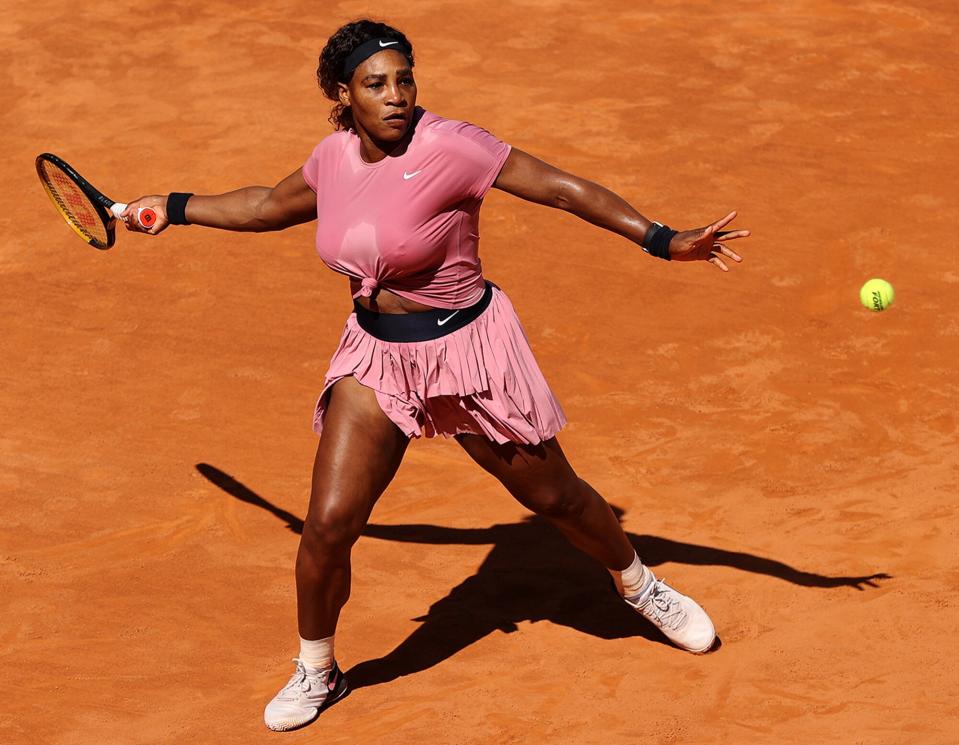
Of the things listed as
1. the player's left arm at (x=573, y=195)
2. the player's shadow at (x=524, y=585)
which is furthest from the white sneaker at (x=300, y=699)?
the player's left arm at (x=573, y=195)

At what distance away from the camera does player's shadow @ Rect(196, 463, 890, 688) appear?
253 inches

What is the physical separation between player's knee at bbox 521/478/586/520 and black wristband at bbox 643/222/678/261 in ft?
3.16

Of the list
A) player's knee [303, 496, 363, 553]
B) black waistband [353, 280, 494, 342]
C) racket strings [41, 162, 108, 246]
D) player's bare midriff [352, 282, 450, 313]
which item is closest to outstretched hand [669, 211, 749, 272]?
black waistband [353, 280, 494, 342]

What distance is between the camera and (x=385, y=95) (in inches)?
208

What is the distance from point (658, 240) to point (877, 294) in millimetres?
3027

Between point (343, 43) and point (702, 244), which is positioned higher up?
point (343, 43)

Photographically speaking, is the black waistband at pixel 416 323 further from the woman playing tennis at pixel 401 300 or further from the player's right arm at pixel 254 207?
the player's right arm at pixel 254 207

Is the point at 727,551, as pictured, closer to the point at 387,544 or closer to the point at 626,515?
the point at 626,515

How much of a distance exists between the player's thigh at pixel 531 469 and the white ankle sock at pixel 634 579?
0.48m

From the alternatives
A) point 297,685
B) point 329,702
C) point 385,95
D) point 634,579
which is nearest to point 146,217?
point 385,95

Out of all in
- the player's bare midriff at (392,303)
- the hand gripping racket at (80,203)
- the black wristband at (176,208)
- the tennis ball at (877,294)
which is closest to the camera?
the player's bare midriff at (392,303)

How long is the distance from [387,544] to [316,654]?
54.7 inches

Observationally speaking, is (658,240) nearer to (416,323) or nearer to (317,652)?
(416,323)

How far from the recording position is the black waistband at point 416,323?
554 cm
